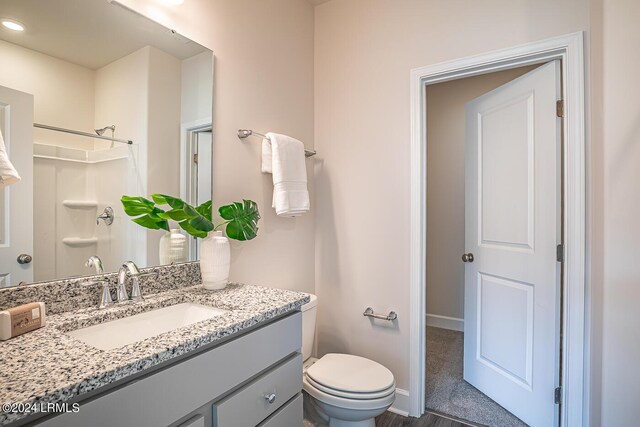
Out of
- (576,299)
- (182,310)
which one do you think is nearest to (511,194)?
(576,299)

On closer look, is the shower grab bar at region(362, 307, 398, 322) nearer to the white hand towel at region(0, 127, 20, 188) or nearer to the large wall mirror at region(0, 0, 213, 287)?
the large wall mirror at region(0, 0, 213, 287)

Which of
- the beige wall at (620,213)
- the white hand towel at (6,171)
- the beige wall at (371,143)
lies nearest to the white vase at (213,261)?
the white hand towel at (6,171)

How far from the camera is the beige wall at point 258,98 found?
4.85 ft

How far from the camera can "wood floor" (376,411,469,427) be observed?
1774 mm

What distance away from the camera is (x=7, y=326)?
77 cm

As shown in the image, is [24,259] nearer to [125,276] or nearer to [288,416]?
[125,276]

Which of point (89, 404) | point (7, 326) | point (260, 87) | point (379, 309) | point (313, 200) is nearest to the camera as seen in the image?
point (89, 404)

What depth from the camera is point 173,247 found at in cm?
131

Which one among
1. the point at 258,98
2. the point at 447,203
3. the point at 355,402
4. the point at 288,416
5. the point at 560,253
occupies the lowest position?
the point at 355,402

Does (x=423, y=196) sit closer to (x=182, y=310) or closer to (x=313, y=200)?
(x=313, y=200)

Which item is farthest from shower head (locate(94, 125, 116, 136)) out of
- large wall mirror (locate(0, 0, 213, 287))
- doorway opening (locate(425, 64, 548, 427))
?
doorway opening (locate(425, 64, 548, 427))

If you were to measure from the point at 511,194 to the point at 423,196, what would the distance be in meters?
0.51

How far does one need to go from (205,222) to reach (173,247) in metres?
0.22

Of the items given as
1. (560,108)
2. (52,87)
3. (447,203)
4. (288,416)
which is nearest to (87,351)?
(288,416)
